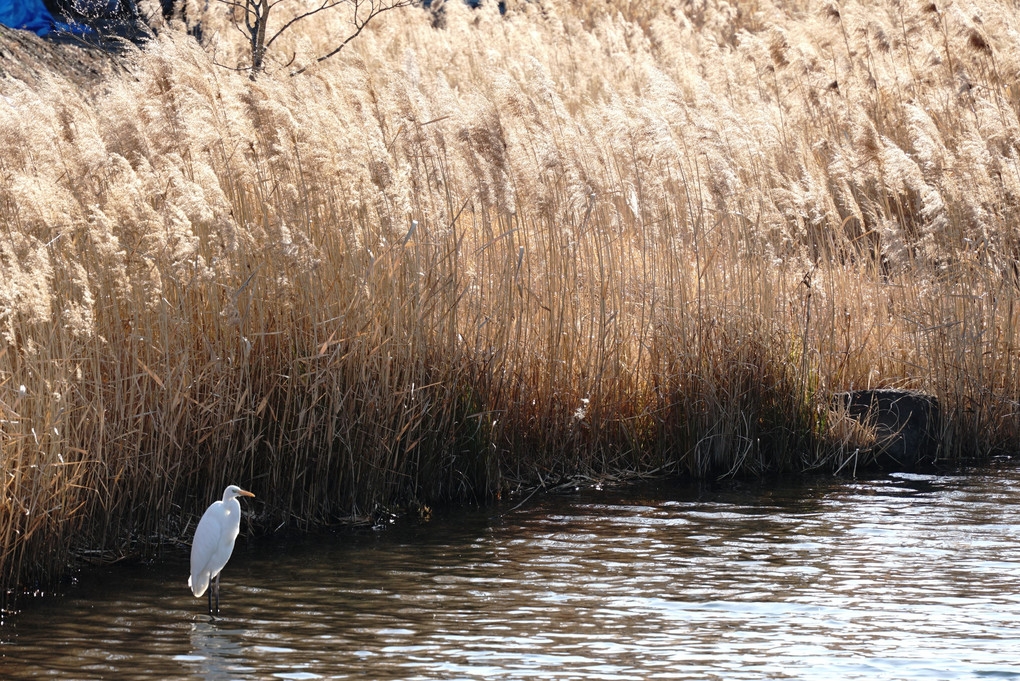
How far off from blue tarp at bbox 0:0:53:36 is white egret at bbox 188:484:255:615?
12.2 metres

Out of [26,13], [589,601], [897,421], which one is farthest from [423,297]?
[26,13]

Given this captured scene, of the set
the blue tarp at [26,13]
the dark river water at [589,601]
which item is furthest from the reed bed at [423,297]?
the blue tarp at [26,13]

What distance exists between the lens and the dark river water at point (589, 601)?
4.32m

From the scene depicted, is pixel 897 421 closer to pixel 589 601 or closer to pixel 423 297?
pixel 423 297

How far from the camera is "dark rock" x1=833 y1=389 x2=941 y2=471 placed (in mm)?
7547

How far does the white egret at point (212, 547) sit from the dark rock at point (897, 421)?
3.95 metres

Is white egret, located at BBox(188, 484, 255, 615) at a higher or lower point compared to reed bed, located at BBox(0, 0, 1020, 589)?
lower

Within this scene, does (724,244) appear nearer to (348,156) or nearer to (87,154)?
(348,156)

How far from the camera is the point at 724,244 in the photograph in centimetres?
766

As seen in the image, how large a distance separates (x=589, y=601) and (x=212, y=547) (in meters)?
1.48

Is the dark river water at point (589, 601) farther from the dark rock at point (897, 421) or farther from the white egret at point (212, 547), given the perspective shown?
the dark rock at point (897, 421)

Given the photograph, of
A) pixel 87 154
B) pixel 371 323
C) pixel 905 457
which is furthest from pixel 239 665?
pixel 905 457

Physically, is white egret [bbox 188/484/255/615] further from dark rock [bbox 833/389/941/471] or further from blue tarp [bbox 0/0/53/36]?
blue tarp [bbox 0/0/53/36]

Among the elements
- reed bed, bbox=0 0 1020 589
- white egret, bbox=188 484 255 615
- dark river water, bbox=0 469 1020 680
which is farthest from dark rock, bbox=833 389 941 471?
white egret, bbox=188 484 255 615
